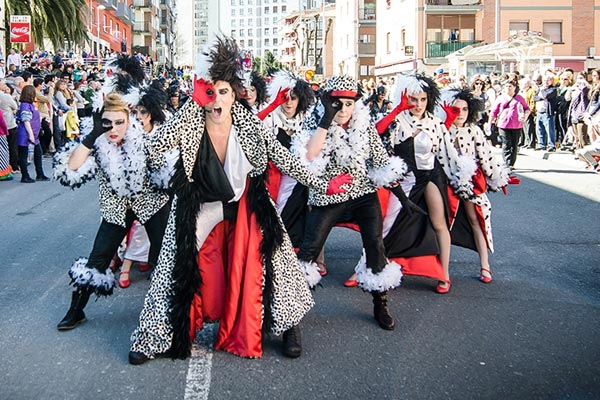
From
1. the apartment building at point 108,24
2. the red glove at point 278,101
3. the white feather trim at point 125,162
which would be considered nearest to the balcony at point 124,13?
the apartment building at point 108,24

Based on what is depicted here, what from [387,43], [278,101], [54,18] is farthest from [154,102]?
[387,43]

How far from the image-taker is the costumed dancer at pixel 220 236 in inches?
166

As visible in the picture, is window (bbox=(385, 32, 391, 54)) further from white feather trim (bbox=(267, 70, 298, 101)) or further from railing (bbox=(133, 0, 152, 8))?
white feather trim (bbox=(267, 70, 298, 101))

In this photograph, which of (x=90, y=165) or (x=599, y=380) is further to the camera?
(x=90, y=165)

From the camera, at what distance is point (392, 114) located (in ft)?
17.9

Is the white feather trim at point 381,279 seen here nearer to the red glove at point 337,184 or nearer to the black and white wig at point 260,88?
the red glove at point 337,184

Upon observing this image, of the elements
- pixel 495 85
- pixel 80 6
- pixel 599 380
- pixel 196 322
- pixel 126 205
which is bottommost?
pixel 599 380

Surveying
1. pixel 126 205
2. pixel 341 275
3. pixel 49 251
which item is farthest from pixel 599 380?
pixel 49 251

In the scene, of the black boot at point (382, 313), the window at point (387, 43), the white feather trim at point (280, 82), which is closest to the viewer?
the black boot at point (382, 313)

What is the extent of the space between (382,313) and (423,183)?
4.60 feet

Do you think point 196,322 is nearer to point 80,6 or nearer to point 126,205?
point 126,205

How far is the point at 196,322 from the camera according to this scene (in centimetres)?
435

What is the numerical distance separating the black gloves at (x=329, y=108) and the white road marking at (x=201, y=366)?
1.65m

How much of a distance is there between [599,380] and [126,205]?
3.33 metres
